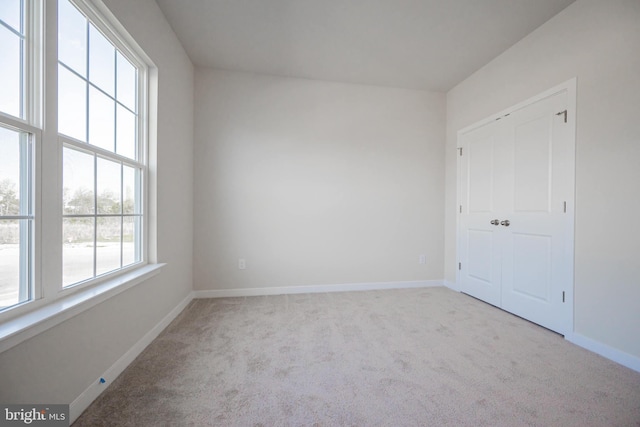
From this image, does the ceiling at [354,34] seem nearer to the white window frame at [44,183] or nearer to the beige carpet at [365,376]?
the white window frame at [44,183]

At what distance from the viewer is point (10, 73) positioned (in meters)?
1.04

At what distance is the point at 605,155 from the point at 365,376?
7.73 feet

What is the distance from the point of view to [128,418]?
1.23 metres

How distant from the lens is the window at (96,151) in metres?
1.30

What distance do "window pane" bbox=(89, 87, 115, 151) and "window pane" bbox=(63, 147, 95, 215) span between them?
0.15 meters

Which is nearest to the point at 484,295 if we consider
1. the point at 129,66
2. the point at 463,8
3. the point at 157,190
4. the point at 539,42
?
the point at 539,42

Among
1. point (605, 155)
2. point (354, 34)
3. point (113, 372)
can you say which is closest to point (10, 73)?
point (113, 372)

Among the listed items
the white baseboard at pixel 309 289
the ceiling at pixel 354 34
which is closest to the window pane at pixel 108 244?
the white baseboard at pixel 309 289

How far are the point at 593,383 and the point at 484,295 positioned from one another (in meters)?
1.39

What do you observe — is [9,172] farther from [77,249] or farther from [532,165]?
[532,165]

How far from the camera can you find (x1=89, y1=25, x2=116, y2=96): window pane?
1.48 m

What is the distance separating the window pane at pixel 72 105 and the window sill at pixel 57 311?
0.84 metres

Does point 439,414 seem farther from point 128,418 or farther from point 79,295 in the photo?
point 79,295

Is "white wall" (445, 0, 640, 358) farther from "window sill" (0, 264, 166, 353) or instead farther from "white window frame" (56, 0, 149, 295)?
"white window frame" (56, 0, 149, 295)
